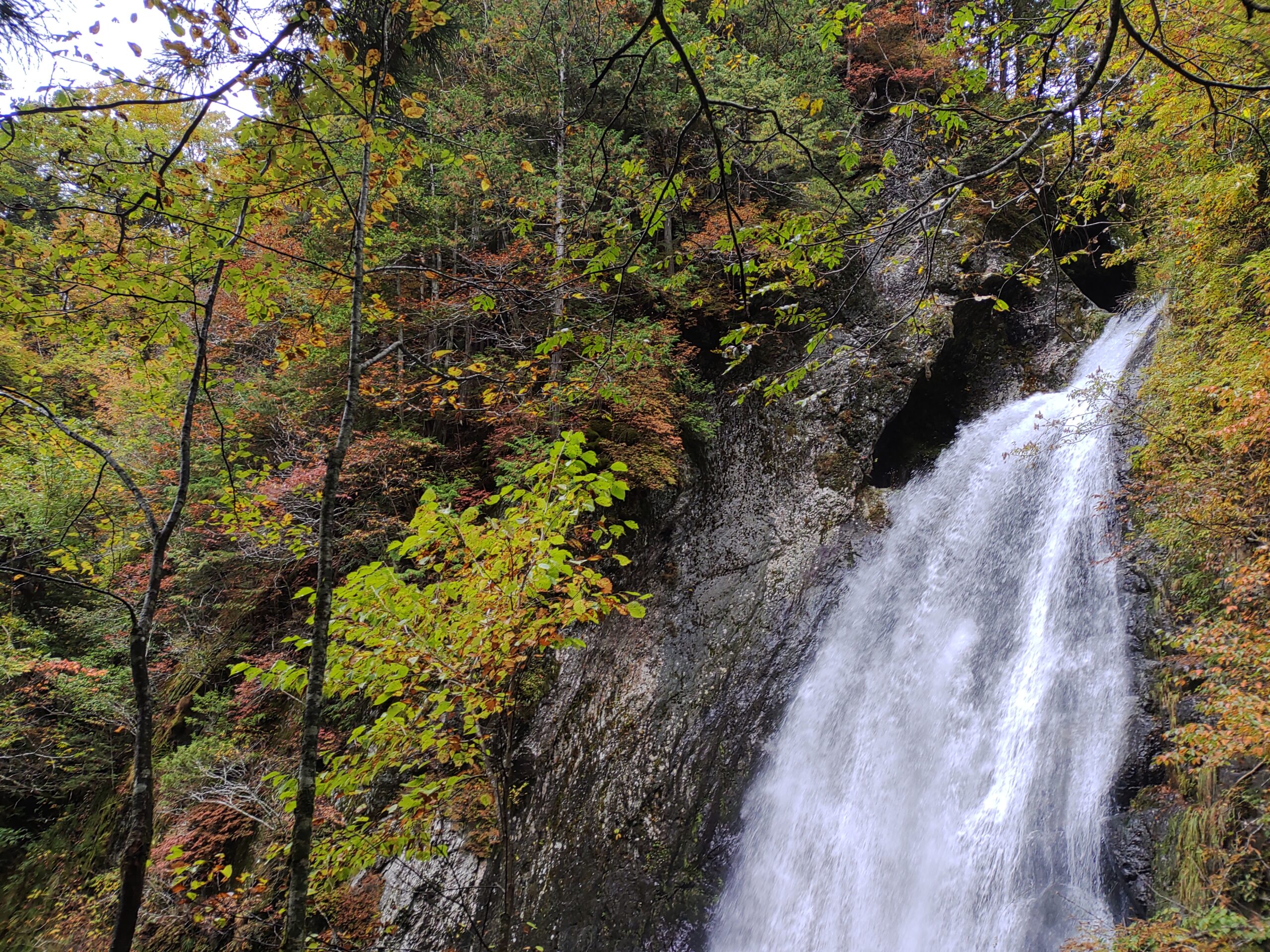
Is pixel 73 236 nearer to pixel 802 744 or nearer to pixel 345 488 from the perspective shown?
pixel 345 488

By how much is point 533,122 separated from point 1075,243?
12164 millimetres

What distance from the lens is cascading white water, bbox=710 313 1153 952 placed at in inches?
207

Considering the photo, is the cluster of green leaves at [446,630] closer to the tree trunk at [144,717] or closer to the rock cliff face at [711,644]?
the tree trunk at [144,717]

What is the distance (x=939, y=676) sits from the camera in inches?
275

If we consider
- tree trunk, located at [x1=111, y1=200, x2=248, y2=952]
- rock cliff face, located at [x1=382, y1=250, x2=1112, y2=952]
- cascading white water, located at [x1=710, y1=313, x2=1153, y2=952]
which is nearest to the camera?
tree trunk, located at [x1=111, y1=200, x2=248, y2=952]

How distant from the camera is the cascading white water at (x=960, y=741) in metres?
5.25

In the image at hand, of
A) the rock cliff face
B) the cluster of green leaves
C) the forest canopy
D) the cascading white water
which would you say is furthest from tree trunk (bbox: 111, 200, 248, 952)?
the cascading white water

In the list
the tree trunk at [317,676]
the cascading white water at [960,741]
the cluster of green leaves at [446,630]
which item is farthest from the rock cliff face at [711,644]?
the tree trunk at [317,676]

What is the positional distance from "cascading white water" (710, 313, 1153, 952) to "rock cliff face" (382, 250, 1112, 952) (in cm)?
53

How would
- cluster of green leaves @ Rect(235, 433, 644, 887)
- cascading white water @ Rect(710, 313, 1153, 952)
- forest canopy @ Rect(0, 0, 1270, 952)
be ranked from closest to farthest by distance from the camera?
forest canopy @ Rect(0, 0, 1270, 952) < cluster of green leaves @ Rect(235, 433, 644, 887) < cascading white water @ Rect(710, 313, 1153, 952)

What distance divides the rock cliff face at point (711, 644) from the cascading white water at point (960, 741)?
0.53 meters

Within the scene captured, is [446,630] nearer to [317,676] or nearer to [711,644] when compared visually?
[317,676]

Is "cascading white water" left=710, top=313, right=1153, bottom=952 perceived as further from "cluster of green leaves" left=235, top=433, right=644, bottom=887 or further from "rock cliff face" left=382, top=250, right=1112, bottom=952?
"cluster of green leaves" left=235, top=433, right=644, bottom=887

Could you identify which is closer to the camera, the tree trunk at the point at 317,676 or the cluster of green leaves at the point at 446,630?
the tree trunk at the point at 317,676
